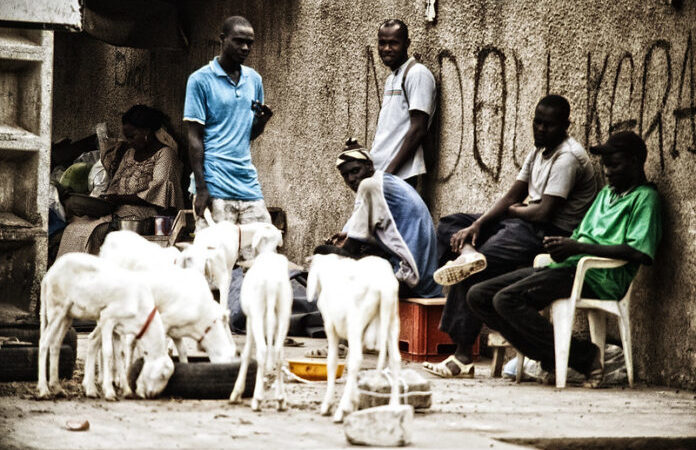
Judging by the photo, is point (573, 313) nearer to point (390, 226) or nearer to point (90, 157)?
point (390, 226)

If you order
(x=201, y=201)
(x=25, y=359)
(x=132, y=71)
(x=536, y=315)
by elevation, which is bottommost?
(x=25, y=359)

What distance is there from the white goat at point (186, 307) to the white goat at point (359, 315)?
0.91 metres

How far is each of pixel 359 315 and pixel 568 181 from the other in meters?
2.62

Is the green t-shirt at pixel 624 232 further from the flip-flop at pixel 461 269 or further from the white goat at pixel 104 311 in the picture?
the white goat at pixel 104 311

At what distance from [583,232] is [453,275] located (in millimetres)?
885

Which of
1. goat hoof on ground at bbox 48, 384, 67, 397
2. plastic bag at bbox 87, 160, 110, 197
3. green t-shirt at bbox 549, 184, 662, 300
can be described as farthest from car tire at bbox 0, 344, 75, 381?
plastic bag at bbox 87, 160, 110, 197

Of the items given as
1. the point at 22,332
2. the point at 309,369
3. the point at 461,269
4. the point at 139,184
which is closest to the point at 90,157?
the point at 139,184

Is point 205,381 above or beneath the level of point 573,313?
beneath

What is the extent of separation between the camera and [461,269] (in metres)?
7.64

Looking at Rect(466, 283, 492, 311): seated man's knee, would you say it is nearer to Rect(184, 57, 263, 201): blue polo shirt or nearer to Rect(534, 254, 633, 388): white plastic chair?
Rect(534, 254, 633, 388): white plastic chair

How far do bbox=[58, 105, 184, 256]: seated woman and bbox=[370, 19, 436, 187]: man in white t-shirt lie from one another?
14.2 ft

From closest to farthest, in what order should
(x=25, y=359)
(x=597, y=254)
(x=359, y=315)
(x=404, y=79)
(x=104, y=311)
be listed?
(x=359, y=315) < (x=104, y=311) < (x=25, y=359) < (x=597, y=254) < (x=404, y=79)

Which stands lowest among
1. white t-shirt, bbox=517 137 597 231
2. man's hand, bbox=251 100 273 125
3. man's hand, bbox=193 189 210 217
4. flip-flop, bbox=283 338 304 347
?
flip-flop, bbox=283 338 304 347

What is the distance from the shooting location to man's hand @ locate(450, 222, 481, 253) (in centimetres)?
794
